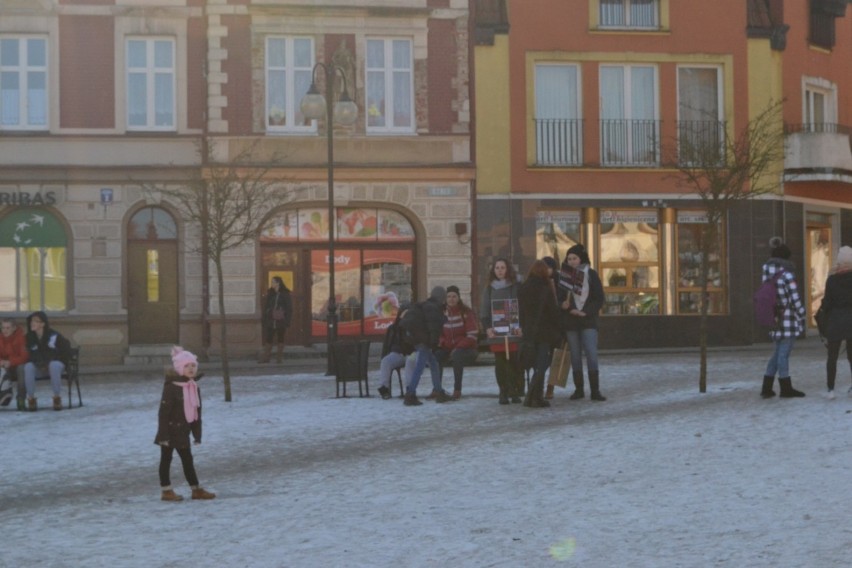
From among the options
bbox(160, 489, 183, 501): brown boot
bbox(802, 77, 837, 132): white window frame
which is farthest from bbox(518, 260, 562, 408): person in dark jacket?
bbox(802, 77, 837, 132): white window frame

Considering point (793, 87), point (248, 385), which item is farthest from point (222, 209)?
point (793, 87)

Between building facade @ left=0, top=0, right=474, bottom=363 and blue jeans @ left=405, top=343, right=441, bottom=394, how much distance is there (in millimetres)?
14129

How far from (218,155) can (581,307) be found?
16503 mm

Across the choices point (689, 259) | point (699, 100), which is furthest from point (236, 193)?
point (699, 100)

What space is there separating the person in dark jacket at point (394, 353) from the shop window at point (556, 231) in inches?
571

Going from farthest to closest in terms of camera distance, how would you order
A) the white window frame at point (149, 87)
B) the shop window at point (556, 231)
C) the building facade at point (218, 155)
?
the shop window at point (556, 231) < the white window frame at point (149, 87) < the building facade at point (218, 155)

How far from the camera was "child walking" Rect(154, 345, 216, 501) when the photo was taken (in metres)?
12.2

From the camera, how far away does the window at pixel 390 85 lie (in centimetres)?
3431

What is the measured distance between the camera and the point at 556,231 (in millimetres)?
35062

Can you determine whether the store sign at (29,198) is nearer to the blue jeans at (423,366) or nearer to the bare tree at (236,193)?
the bare tree at (236,193)

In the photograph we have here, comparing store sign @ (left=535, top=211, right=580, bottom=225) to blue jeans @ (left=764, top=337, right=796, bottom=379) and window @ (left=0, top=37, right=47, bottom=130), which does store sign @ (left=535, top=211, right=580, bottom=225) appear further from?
blue jeans @ (left=764, top=337, right=796, bottom=379)

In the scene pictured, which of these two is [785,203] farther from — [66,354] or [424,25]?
[66,354]

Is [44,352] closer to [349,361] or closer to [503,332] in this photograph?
[349,361]

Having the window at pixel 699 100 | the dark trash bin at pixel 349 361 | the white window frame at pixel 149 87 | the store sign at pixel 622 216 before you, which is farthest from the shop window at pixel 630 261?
the dark trash bin at pixel 349 361
